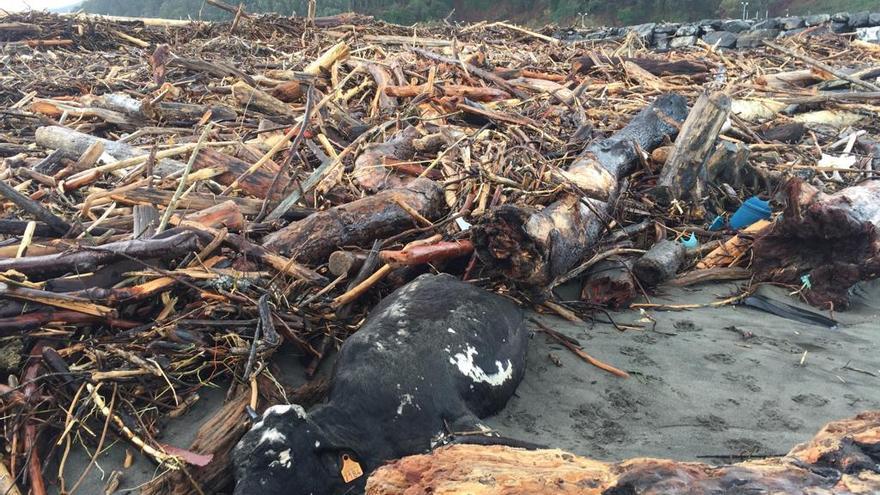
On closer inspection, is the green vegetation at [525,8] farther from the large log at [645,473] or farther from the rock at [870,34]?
the large log at [645,473]

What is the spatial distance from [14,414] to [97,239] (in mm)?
1229

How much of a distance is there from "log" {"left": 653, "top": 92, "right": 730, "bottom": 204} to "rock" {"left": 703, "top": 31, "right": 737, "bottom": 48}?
30.1ft

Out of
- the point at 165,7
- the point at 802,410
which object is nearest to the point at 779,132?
the point at 802,410

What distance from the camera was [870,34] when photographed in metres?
12.6

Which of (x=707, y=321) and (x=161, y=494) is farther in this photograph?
(x=707, y=321)

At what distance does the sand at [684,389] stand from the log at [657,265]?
359 millimetres

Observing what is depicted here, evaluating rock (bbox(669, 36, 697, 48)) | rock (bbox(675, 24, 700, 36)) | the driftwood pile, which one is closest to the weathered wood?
the driftwood pile

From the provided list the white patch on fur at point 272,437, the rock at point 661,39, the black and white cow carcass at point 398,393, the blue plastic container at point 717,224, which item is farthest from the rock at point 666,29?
the white patch on fur at point 272,437

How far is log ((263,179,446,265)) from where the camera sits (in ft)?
12.6

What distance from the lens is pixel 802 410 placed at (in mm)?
3133

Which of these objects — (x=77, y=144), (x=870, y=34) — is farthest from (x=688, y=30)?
(x=77, y=144)

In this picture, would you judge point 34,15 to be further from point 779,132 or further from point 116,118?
point 779,132

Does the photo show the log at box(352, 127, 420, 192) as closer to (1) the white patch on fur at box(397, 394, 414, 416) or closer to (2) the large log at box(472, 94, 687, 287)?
(2) the large log at box(472, 94, 687, 287)

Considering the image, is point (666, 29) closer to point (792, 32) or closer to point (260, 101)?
point (792, 32)
